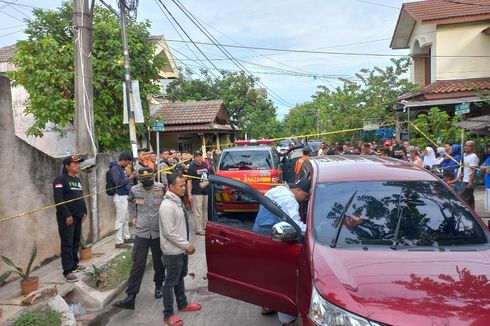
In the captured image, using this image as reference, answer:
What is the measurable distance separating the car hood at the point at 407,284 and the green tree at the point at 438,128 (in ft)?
41.3

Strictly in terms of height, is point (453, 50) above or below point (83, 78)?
above

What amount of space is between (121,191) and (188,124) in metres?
12.7

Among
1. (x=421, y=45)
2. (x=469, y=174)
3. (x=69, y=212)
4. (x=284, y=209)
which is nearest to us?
(x=284, y=209)

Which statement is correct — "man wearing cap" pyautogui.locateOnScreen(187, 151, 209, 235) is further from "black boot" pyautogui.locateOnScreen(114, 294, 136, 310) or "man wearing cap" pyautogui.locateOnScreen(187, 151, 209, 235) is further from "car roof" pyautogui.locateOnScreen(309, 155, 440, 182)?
"car roof" pyautogui.locateOnScreen(309, 155, 440, 182)

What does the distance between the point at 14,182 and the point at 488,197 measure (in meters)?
9.08

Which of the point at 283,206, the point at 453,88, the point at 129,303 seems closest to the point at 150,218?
the point at 129,303

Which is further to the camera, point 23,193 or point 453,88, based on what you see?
point 453,88

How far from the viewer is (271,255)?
4191 millimetres

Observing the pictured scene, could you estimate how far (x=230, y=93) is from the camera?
2981cm

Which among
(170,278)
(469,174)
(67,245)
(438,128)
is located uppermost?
(438,128)

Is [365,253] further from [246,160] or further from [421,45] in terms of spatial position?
[421,45]

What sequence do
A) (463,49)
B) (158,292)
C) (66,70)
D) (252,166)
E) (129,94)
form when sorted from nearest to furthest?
1. (158,292)
2. (129,94)
3. (252,166)
4. (66,70)
5. (463,49)

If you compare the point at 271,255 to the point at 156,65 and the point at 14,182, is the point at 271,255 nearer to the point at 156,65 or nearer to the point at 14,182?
the point at 14,182

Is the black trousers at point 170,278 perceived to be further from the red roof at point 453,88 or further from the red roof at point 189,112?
the red roof at point 189,112
